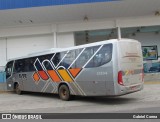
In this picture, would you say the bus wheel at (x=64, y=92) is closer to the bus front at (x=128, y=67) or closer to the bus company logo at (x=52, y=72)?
the bus company logo at (x=52, y=72)

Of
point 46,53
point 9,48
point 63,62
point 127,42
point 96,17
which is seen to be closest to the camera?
point 127,42

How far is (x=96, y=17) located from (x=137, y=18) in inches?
126

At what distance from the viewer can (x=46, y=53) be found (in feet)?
52.5

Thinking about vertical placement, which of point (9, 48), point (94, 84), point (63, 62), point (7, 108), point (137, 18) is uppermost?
point (137, 18)

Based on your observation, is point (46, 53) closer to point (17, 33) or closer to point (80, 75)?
point (80, 75)

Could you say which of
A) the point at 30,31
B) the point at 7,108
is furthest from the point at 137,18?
the point at 7,108

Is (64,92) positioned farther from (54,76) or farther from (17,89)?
(17,89)

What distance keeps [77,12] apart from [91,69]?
9.56 m

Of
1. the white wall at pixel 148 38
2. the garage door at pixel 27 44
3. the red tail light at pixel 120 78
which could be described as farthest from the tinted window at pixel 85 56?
the white wall at pixel 148 38

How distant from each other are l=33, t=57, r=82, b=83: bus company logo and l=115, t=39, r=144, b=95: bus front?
2.22m

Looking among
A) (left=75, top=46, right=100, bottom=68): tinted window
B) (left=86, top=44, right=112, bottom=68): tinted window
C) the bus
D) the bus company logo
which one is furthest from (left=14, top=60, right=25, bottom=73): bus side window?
(left=86, top=44, right=112, bottom=68): tinted window

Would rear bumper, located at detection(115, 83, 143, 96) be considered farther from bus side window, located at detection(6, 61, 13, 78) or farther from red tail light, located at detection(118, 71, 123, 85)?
bus side window, located at detection(6, 61, 13, 78)

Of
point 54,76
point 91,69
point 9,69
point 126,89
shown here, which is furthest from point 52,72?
point 9,69

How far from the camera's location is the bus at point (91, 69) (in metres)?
12.4
